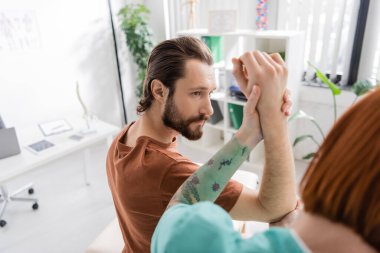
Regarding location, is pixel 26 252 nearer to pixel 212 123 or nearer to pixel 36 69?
pixel 36 69

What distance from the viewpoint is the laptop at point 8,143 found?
1.97 m

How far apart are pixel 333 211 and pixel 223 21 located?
2436 mm

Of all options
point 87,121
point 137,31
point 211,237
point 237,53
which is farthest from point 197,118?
point 137,31

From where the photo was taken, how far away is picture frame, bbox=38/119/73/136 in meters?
2.48

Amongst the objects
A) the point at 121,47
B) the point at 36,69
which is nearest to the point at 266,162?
the point at 36,69

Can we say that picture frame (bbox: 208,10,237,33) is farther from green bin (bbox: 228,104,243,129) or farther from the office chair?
the office chair

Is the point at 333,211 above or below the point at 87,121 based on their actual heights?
above

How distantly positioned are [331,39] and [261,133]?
2.27 metres

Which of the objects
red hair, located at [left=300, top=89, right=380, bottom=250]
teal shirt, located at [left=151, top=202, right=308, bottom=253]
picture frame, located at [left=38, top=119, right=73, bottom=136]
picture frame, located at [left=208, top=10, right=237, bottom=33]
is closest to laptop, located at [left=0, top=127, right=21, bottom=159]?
picture frame, located at [left=38, top=119, right=73, bottom=136]

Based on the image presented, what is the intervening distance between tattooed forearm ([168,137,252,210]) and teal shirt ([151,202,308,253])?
0.16 metres

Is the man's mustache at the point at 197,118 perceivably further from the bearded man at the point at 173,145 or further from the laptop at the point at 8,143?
the laptop at the point at 8,143

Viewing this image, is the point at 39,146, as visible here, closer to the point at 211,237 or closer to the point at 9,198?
the point at 9,198

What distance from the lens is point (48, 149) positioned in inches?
85.8

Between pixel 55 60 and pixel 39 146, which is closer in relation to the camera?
pixel 39 146
